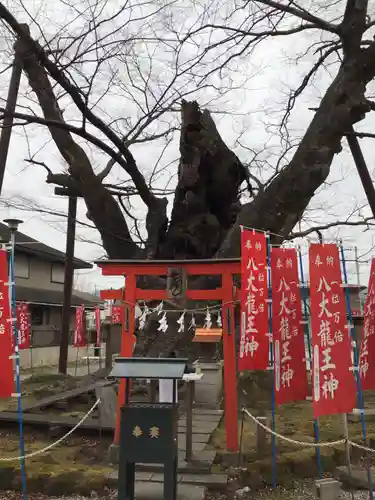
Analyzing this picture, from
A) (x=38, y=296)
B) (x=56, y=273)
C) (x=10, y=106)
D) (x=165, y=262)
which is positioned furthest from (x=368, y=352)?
(x=56, y=273)

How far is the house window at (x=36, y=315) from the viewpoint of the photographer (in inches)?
1015

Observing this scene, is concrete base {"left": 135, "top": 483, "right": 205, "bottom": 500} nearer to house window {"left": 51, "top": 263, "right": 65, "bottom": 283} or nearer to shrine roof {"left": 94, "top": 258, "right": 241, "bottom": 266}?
shrine roof {"left": 94, "top": 258, "right": 241, "bottom": 266}

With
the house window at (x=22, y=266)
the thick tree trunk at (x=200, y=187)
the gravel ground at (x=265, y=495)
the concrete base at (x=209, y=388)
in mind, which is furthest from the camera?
the house window at (x=22, y=266)

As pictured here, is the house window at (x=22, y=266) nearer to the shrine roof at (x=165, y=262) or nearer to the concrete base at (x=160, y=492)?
the shrine roof at (x=165, y=262)

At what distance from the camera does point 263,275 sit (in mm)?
6410

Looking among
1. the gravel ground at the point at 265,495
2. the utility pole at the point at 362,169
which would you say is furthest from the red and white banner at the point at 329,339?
the utility pole at the point at 362,169

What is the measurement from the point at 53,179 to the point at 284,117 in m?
5.53

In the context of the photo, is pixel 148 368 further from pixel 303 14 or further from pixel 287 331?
pixel 303 14

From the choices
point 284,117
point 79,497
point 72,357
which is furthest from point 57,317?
point 79,497

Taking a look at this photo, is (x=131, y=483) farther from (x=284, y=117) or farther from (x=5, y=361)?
(x=284, y=117)

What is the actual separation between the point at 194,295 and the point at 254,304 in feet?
4.15

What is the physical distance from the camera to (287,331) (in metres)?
6.10

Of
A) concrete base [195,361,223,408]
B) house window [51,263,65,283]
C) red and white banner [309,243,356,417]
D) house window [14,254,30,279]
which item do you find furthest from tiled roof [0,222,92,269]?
red and white banner [309,243,356,417]

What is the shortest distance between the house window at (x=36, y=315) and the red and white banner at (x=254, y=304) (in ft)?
70.6
